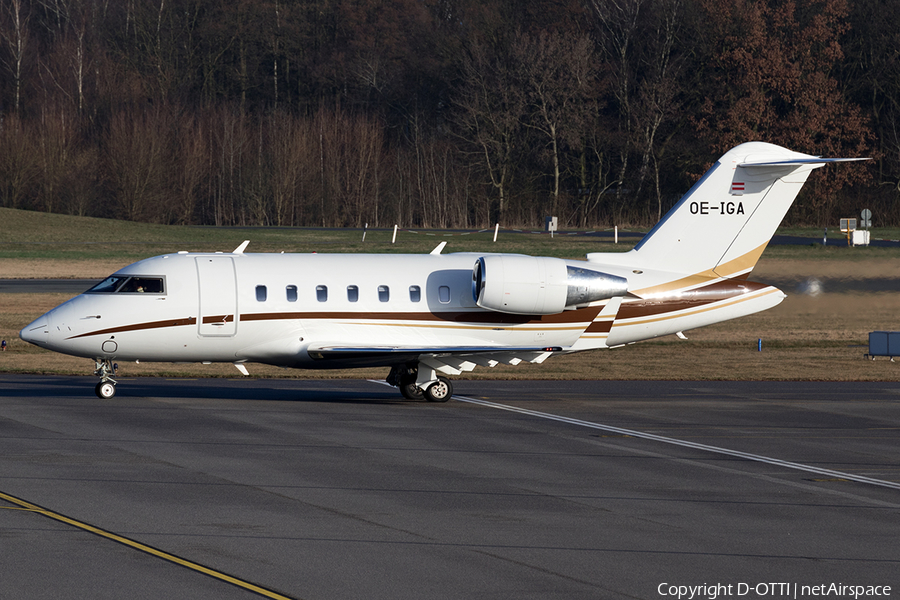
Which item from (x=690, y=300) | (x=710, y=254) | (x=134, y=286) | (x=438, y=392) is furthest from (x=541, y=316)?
(x=134, y=286)

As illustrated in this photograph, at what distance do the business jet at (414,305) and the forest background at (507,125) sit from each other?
61.3m

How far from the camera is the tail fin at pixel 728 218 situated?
1053 inches

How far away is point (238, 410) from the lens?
2327 centimetres

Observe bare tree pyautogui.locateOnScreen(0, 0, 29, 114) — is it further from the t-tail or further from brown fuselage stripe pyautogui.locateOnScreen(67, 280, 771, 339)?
the t-tail

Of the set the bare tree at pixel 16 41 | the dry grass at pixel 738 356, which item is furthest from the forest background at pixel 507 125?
the dry grass at pixel 738 356

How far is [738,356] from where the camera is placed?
35.2 m

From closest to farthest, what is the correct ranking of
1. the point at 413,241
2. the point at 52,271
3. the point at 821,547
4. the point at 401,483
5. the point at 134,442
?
the point at 821,547
the point at 401,483
the point at 134,442
the point at 52,271
the point at 413,241

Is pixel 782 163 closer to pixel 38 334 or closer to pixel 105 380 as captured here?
pixel 105 380

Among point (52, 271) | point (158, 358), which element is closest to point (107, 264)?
point (52, 271)

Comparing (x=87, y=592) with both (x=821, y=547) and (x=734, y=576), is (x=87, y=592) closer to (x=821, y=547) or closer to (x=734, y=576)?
(x=734, y=576)

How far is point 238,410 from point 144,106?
8206cm

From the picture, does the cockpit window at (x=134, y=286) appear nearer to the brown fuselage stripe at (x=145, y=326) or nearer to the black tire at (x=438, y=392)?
the brown fuselage stripe at (x=145, y=326)

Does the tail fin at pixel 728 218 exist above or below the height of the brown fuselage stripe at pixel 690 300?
above

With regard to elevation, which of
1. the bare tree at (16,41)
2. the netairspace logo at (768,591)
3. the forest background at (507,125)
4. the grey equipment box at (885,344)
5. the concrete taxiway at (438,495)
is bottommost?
the netairspace logo at (768,591)
